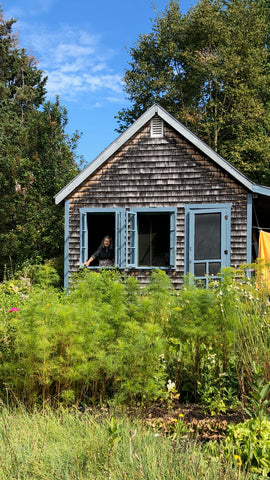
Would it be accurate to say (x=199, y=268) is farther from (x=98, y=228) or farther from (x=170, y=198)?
(x=98, y=228)

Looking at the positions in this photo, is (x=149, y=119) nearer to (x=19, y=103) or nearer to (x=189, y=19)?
(x=189, y=19)

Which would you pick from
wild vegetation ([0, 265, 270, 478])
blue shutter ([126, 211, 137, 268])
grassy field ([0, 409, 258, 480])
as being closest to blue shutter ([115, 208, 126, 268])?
blue shutter ([126, 211, 137, 268])

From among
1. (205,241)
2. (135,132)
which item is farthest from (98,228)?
(205,241)

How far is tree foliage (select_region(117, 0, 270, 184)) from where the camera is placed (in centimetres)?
2280

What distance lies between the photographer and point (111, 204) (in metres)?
11.5

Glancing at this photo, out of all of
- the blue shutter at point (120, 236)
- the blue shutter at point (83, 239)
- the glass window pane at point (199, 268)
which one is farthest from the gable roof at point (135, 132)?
the glass window pane at point (199, 268)

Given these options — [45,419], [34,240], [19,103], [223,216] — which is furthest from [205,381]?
[19,103]

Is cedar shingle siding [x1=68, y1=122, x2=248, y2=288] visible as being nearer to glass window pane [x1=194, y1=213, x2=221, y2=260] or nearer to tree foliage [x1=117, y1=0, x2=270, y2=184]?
glass window pane [x1=194, y1=213, x2=221, y2=260]

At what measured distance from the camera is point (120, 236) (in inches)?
445

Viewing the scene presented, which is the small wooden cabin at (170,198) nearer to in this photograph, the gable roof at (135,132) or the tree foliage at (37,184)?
the gable roof at (135,132)

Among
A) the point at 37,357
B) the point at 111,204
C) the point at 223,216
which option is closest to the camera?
the point at 37,357

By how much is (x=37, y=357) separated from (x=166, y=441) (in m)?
1.42

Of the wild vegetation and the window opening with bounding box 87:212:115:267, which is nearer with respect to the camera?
the wild vegetation

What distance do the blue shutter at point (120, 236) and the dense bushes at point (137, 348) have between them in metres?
6.69
